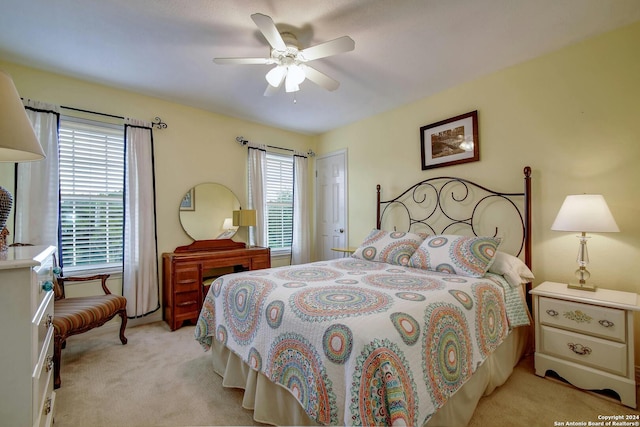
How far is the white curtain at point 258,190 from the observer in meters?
3.96

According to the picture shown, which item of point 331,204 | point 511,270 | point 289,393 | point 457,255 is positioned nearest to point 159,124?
point 331,204

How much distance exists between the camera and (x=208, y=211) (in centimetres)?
362

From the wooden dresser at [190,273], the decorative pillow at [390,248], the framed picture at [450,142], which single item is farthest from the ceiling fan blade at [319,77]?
the wooden dresser at [190,273]

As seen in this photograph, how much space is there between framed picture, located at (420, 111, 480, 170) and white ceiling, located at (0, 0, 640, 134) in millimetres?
400

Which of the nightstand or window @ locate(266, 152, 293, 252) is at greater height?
window @ locate(266, 152, 293, 252)

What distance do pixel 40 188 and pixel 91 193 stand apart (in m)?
0.39

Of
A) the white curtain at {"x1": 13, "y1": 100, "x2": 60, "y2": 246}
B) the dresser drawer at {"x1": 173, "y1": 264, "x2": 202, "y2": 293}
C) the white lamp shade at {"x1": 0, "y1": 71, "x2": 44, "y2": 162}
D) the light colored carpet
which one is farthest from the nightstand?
the white curtain at {"x1": 13, "y1": 100, "x2": 60, "y2": 246}

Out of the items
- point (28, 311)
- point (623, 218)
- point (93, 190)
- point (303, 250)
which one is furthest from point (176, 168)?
point (623, 218)

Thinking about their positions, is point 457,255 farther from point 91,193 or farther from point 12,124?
point 91,193

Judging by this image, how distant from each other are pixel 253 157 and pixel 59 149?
202 centimetres

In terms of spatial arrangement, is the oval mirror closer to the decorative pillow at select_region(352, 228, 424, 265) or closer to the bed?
the bed

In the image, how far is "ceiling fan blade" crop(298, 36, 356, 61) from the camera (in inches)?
68.9

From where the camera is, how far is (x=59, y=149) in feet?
8.86

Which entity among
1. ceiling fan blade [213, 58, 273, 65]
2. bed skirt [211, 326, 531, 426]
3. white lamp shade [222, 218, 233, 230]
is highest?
ceiling fan blade [213, 58, 273, 65]
